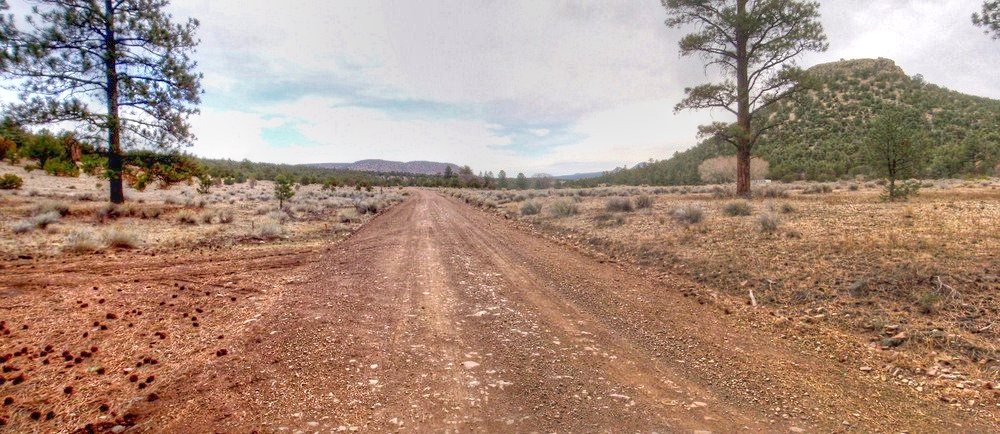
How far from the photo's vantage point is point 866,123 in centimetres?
4575

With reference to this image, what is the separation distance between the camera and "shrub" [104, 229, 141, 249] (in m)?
10.1

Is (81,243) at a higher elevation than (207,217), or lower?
lower

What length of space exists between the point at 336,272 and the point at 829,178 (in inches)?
1863

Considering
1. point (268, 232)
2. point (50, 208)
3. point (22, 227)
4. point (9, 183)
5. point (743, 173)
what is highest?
point (9, 183)

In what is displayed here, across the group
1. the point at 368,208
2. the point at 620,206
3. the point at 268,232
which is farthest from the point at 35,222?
the point at 620,206

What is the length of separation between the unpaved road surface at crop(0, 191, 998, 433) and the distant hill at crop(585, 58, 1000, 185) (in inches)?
1326

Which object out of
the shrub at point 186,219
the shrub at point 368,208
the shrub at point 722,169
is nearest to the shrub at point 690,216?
the shrub at point 186,219

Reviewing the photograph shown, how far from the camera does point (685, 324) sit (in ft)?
17.6

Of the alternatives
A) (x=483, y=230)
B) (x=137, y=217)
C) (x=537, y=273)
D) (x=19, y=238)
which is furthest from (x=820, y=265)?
(x=137, y=217)

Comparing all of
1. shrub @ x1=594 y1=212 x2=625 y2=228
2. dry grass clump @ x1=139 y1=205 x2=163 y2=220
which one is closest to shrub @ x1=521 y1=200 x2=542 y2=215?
shrub @ x1=594 y1=212 x2=625 y2=228

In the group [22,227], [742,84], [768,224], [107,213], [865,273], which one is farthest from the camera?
→ [742,84]

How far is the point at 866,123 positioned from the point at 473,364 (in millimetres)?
57539

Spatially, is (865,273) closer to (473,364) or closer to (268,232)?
(473,364)

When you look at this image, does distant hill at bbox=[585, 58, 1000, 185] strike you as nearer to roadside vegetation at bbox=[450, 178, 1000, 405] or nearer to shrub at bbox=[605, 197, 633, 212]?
shrub at bbox=[605, 197, 633, 212]
